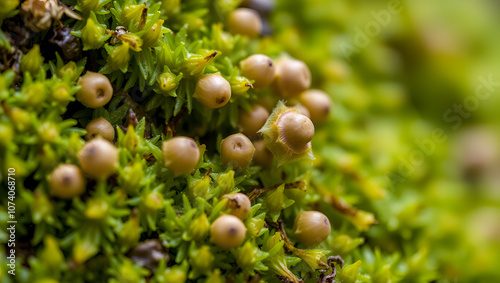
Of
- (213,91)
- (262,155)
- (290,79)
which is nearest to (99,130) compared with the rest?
(213,91)

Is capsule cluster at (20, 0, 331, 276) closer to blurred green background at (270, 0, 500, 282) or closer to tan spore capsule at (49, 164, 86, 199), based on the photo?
tan spore capsule at (49, 164, 86, 199)

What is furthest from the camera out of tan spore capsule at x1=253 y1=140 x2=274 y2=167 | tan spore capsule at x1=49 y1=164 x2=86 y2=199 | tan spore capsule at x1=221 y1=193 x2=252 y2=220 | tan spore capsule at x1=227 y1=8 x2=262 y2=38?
tan spore capsule at x1=227 y1=8 x2=262 y2=38

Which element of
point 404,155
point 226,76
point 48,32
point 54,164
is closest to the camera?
point 54,164

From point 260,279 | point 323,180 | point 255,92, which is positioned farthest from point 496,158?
point 260,279

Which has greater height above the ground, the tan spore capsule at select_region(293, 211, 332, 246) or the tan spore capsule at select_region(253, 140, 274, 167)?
the tan spore capsule at select_region(253, 140, 274, 167)

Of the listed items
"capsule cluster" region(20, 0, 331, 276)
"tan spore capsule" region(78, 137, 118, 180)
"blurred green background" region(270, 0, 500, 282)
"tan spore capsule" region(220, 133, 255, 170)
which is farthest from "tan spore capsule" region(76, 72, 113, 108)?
"blurred green background" region(270, 0, 500, 282)

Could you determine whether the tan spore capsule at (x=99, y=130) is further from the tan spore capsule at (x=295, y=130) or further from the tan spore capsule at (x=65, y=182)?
the tan spore capsule at (x=295, y=130)

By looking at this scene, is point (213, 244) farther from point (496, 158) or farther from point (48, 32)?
point (496, 158)
